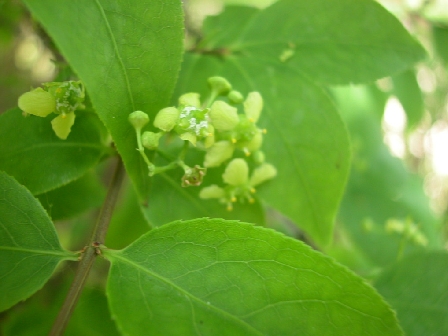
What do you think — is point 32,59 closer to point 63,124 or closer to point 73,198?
point 73,198

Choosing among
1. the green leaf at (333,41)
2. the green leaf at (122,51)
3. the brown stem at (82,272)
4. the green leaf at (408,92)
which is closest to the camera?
the green leaf at (122,51)

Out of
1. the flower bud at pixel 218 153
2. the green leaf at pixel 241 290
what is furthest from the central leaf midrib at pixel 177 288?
the flower bud at pixel 218 153

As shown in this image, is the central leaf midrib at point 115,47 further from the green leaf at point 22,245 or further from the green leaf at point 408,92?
the green leaf at point 408,92

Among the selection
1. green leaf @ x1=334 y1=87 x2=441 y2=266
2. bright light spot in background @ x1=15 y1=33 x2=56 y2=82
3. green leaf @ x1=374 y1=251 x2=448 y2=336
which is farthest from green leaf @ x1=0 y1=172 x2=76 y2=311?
green leaf @ x1=334 y1=87 x2=441 y2=266

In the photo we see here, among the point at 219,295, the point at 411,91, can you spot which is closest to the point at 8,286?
the point at 219,295

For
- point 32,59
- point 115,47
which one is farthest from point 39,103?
point 32,59

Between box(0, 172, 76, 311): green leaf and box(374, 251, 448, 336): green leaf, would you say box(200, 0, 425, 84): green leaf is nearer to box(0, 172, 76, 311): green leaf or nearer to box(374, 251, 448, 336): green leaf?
box(374, 251, 448, 336): green leaf

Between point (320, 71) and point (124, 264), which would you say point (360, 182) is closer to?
point (320, 71)
